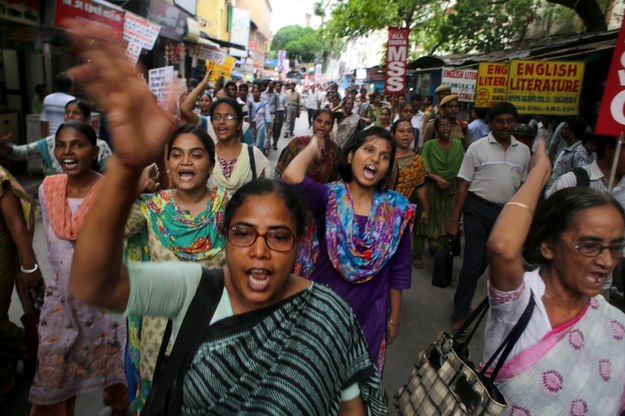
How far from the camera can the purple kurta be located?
8.08 ft

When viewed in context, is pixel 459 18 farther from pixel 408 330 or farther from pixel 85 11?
pixel 408 330

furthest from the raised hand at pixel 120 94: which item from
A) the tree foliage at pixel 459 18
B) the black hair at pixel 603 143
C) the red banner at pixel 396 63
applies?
the tree foliage at pixel 459 18

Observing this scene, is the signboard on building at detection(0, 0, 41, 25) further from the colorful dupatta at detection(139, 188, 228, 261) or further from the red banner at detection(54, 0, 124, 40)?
the colorful dupatta at detection(139, 188, 228, 261)

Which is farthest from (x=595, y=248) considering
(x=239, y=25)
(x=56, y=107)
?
(x=239, y=25)

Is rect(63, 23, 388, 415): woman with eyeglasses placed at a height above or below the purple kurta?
above

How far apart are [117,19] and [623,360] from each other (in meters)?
8.93

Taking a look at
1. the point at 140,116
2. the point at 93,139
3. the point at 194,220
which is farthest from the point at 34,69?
the point at 140,116

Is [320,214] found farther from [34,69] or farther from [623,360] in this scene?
[34,69]

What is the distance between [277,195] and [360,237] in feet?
3.65

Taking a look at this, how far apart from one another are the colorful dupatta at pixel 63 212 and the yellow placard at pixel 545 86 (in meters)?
4.57

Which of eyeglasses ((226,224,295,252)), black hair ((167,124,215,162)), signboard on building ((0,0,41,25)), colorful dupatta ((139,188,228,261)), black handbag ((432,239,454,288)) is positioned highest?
signboard on building ((0,0,41,25))

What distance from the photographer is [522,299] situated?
1578 millimetres

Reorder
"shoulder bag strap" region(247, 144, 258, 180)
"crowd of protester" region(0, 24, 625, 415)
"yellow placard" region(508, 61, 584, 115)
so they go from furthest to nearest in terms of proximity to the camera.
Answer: "yellow placard" region(508, 61, 584, 115) < "shoulder bag strap" region(247, 144, 258, 180) < "crowd of protester" region(0, 24, 625, 415)

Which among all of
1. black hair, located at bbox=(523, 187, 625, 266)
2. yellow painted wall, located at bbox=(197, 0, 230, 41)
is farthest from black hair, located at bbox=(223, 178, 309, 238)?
yellow painted wall, located at bbox=(197, 0, 230, 41)
